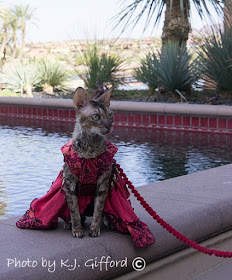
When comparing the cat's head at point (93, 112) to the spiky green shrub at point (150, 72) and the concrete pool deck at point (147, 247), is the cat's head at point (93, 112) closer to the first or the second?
the concrete pool deck at point (147, 247)

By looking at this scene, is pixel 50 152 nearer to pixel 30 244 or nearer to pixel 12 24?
pixel 30 244

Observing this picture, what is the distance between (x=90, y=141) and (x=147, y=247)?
68cm

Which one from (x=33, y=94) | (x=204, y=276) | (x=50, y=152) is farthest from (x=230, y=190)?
(x=33, y=94)

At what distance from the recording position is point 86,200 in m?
3.08

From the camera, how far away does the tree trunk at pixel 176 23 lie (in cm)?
1335

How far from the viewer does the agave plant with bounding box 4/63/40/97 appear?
16.9 metres

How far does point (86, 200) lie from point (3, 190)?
100 inches

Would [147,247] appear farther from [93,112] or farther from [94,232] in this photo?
[93,112]

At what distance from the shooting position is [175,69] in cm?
1239

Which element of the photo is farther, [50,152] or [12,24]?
[12,24]

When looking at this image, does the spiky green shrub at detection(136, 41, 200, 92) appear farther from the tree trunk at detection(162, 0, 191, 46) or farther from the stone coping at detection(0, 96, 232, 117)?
the stone coping at detection(0, 96, 232, 117)

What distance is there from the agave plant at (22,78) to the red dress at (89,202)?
1358 centimetres

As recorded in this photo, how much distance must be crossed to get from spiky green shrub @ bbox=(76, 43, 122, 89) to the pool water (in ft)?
11.0

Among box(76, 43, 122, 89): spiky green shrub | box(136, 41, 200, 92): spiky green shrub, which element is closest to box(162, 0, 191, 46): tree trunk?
box(136, 41, 200, 92): spiky green shrub
